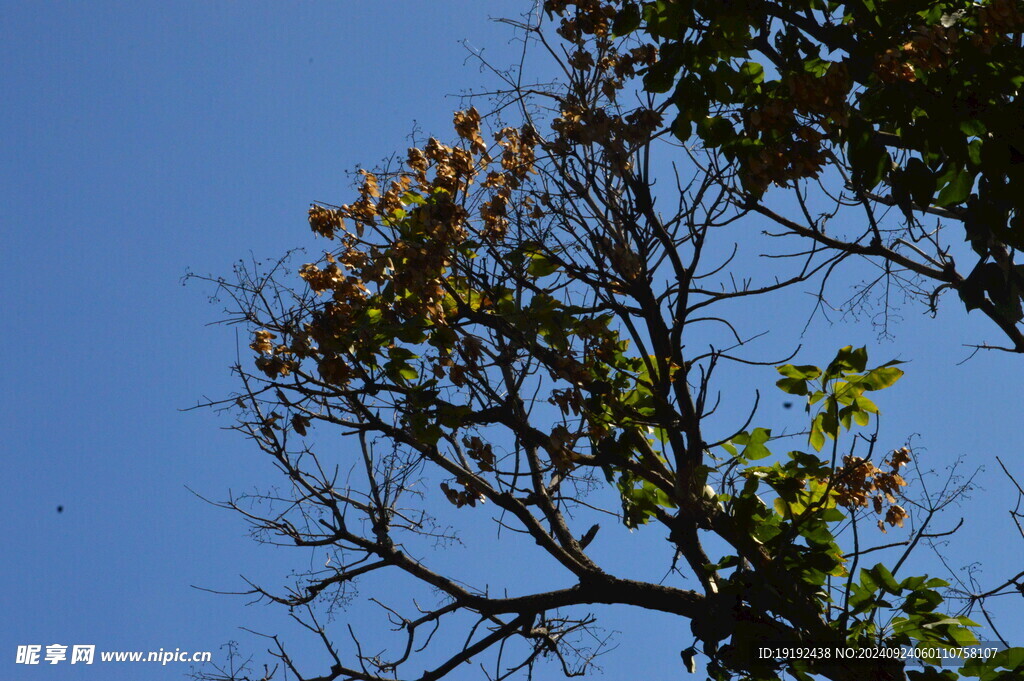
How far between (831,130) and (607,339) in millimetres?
1725

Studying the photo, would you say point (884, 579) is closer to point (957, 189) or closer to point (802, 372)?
point (802, 372)

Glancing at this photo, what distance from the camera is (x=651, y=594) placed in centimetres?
522

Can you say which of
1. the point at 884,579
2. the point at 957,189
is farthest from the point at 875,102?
the point at 884,579

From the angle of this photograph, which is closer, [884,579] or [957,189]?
[957,189]

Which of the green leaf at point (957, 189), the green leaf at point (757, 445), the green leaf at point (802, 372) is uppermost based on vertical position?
the green leaf at point (957, 189)

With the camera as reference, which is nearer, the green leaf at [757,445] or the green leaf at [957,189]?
the green leaf at [957,189]

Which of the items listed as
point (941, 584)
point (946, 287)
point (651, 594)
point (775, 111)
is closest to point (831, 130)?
point (775, 111)

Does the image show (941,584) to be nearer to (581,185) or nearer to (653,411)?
A: (653,411)

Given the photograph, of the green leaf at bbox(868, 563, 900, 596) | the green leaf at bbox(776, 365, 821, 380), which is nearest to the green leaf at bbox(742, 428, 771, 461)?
the green leaf at bbox(776, 365, 821, 380)

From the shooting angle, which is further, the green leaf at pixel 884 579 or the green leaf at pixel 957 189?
the green leaf at pixel 884 579

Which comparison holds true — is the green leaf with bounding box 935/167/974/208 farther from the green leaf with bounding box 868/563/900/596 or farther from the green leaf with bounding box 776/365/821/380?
the green leaf with bounding box 868/563/900/596

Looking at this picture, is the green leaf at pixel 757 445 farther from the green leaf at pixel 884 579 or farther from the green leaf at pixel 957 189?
the green leaf at pixel 957 189

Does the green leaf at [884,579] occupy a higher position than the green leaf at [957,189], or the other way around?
the green leaf at [957,189]

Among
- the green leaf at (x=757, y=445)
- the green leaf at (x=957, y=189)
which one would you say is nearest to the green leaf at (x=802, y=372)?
the green leaf at (x=757, y=445)
